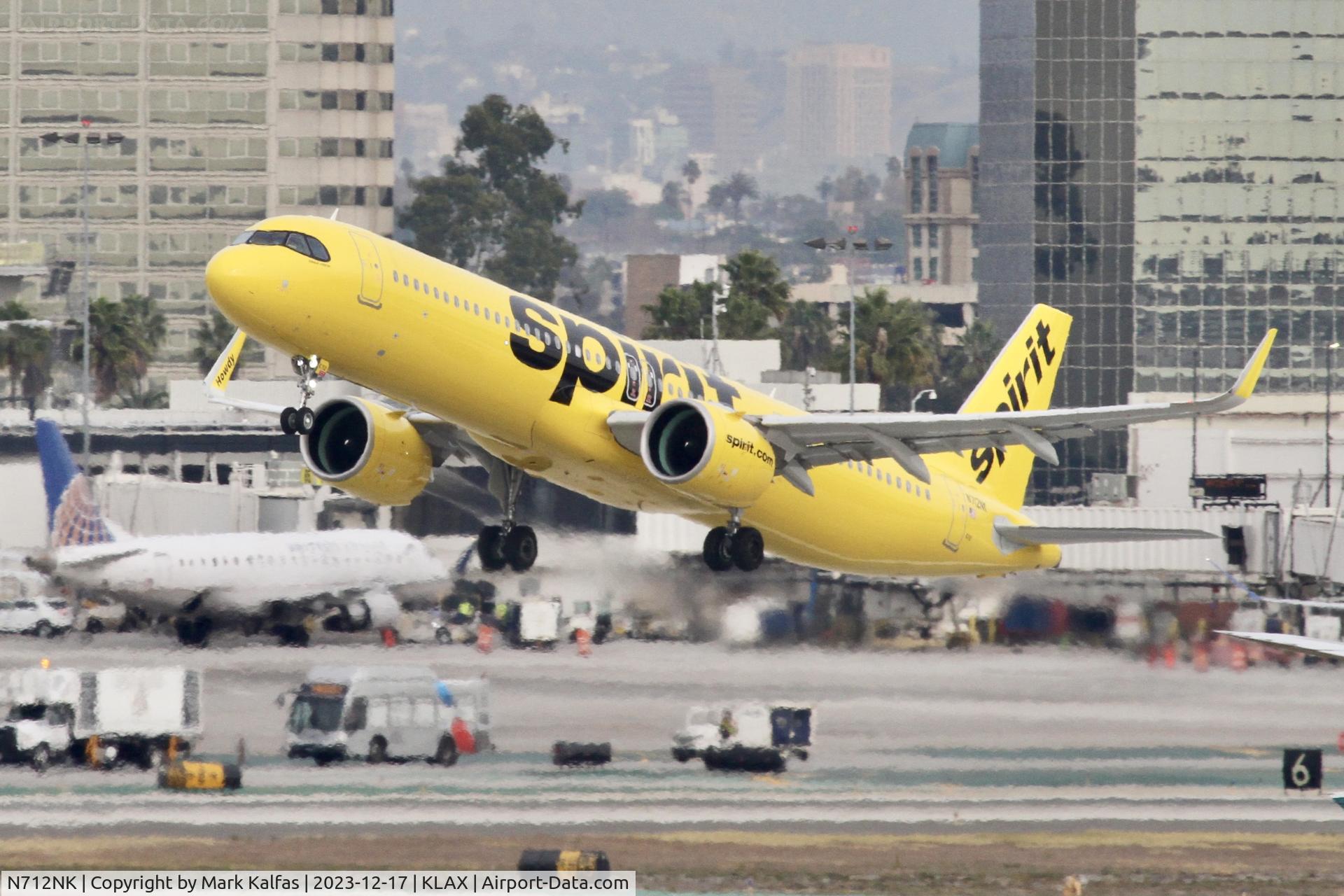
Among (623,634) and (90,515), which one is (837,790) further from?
(90,515)

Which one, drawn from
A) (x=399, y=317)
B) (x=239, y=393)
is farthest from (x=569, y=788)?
(x=239, y=393)

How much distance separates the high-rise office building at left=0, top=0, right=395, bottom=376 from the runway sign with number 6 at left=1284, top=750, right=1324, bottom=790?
4969 inches

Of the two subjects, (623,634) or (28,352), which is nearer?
(623,634)

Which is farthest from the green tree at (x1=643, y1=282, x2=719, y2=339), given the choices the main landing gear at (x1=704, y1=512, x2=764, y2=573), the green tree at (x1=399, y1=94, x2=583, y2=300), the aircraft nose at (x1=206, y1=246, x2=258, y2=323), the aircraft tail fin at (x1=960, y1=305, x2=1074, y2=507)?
the green tree at (x1=399, y1=94, x2=583, y2=300)

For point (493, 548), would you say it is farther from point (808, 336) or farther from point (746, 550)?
point (808, 336)

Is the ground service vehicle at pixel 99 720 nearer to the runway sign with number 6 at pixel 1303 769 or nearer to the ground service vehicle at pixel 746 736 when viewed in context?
the ground service vehicle at pixel 746 736

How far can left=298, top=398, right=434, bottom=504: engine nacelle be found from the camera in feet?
139

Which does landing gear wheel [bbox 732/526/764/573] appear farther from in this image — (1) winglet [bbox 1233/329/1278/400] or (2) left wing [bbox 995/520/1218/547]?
(1) winglet [bbox 1233/329/1278/400]

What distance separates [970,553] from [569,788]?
38.2 ft

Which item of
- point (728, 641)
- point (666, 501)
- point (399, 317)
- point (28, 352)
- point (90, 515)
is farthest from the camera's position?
point (28, 352)


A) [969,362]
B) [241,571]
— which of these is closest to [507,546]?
[241,571]

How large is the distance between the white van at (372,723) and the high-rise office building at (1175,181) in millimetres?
95909

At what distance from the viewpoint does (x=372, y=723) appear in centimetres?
5616

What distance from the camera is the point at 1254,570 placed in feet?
232
